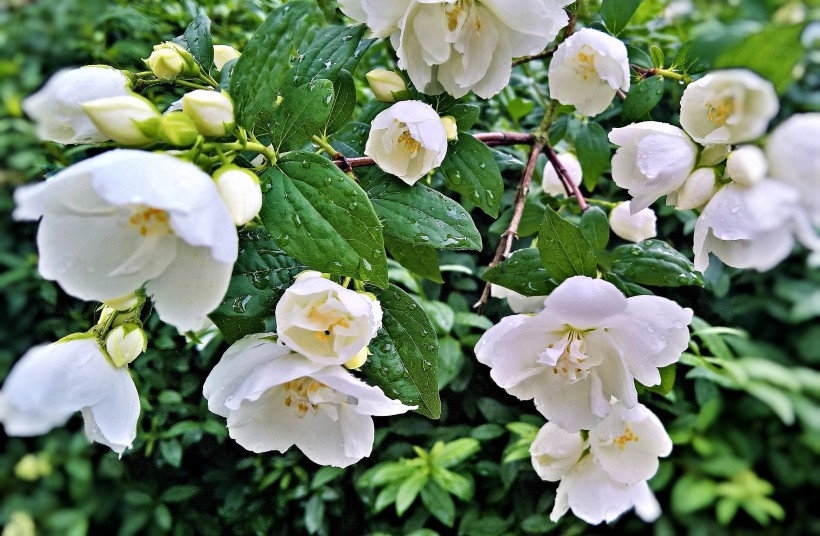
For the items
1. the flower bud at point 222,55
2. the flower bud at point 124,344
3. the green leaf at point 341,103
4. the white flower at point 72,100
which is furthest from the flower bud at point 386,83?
the flower bud at point 124,344

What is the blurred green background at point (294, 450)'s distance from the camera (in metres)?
1.29

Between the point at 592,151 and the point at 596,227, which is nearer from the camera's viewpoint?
the point at 596,227

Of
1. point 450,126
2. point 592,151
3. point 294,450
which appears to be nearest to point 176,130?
point 450,126

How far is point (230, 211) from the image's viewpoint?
1.56 feet

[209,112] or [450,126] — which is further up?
[209,112]

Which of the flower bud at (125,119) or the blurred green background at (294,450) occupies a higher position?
the flower bud at (125,119)

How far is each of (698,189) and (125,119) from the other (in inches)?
18.8

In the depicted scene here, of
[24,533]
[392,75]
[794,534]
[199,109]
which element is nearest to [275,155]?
[199,109]

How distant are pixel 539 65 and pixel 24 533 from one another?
6.53 feet

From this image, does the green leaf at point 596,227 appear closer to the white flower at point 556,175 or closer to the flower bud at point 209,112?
the white flower at point 556,175

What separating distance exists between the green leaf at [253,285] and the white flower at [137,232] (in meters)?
0.11

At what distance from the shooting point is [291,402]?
0.64 m

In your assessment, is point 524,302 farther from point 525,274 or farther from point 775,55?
point 775,55

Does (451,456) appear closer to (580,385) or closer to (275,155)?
(580,385)
